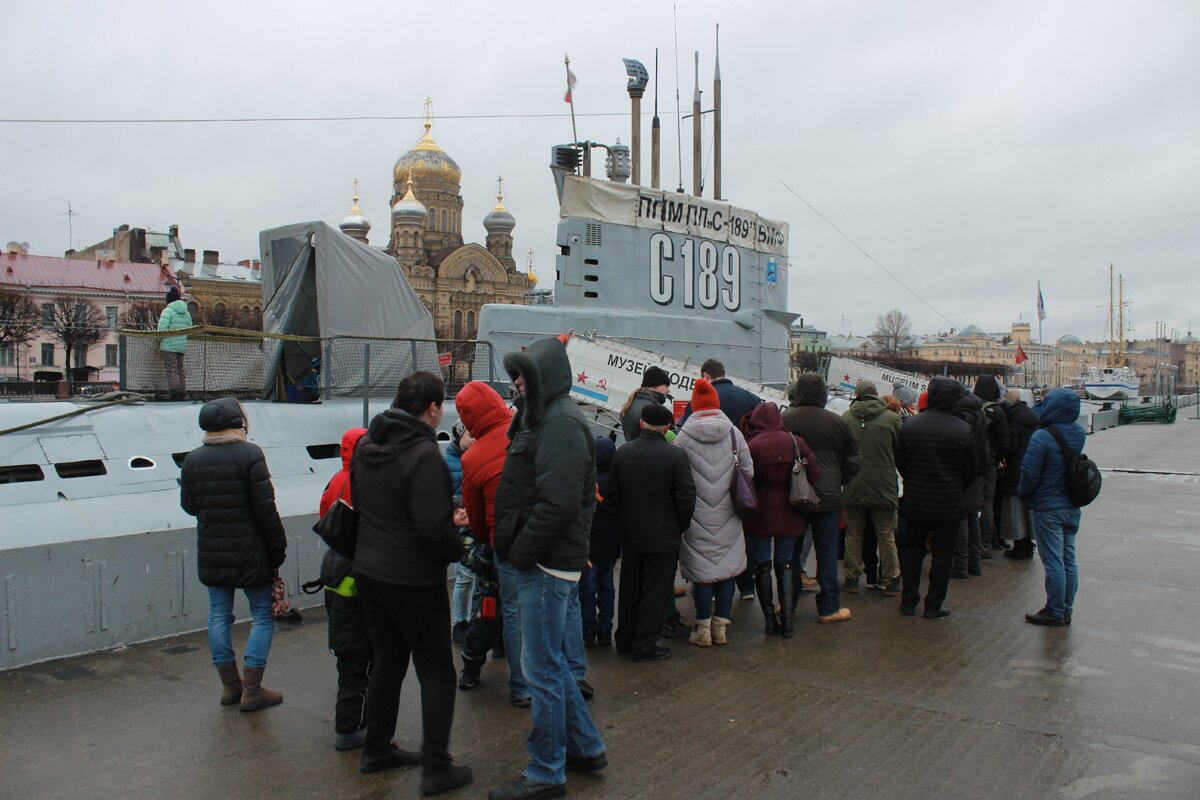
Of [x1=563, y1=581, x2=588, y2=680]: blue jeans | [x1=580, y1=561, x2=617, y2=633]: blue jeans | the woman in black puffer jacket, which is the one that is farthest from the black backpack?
the woman in black puffer jacket

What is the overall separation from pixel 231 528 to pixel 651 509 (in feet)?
8.17

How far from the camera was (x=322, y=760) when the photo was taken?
4344 millimetres

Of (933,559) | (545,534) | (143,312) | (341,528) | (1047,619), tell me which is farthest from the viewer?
(143,312)

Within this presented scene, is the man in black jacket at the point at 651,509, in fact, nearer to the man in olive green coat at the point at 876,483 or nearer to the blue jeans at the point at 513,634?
the blue jeans at the point at 513,634

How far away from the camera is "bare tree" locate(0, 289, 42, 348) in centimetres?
4241

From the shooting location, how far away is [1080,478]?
21.4 ft

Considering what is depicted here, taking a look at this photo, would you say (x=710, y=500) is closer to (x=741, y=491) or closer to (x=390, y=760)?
(x=741, y=491)

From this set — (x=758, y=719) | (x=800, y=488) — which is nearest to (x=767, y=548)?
(x=800, y=488)

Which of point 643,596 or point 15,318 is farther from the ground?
point 15,318

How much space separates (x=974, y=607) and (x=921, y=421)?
65.2 inches

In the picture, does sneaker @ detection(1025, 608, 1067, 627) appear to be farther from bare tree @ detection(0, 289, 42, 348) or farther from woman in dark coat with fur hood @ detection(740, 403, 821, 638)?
bare tree @ detection(0, 289, 42, 348)

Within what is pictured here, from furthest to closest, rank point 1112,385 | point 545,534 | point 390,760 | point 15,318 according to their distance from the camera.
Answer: point 1112,385 < point 15,318 < point 390,760 < point 545,534

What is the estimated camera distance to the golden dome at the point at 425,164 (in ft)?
274

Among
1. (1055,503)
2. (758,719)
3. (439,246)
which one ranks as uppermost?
(439,246)
